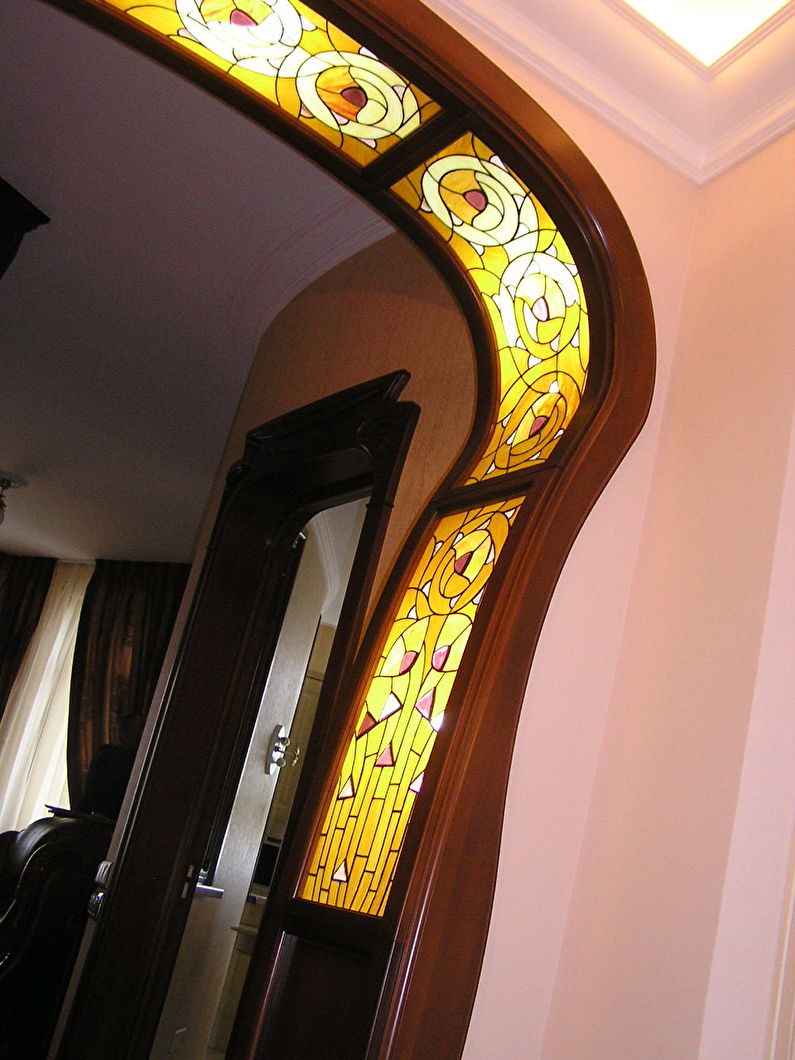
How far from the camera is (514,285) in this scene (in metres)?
2.23

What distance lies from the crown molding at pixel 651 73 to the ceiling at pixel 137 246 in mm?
1296

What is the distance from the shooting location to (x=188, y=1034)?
139 inches

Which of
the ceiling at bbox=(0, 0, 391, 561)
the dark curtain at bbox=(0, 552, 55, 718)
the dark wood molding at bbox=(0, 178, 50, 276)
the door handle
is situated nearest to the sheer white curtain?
the dark curtain at bbox=(0, 552, 55, 718)

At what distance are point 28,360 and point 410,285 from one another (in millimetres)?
3072

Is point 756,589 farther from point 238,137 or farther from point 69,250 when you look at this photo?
point 69,250

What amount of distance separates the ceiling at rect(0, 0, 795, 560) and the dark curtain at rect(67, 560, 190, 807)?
240cm

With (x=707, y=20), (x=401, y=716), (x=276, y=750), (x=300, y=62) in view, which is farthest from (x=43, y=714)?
(x=707, y=20)

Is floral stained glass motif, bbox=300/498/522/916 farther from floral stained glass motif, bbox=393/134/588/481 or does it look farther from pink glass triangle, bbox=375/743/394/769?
floral stained glass motif, bbox=393/134/588/481

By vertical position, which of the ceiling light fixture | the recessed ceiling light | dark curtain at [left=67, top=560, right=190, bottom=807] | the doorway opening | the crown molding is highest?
the ceiling light fixture

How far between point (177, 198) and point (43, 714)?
23.1ft

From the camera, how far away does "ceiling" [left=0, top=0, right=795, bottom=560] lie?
208cm

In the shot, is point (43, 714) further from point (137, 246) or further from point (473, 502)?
point (473, 502)

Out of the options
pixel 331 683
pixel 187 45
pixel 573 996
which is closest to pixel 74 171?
pixel 187 45

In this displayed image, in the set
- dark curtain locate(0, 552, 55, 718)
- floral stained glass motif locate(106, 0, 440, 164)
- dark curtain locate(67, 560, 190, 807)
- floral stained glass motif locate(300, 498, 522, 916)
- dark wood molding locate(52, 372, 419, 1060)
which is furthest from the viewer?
dark curtain locate(0, 552, 55, 718)
